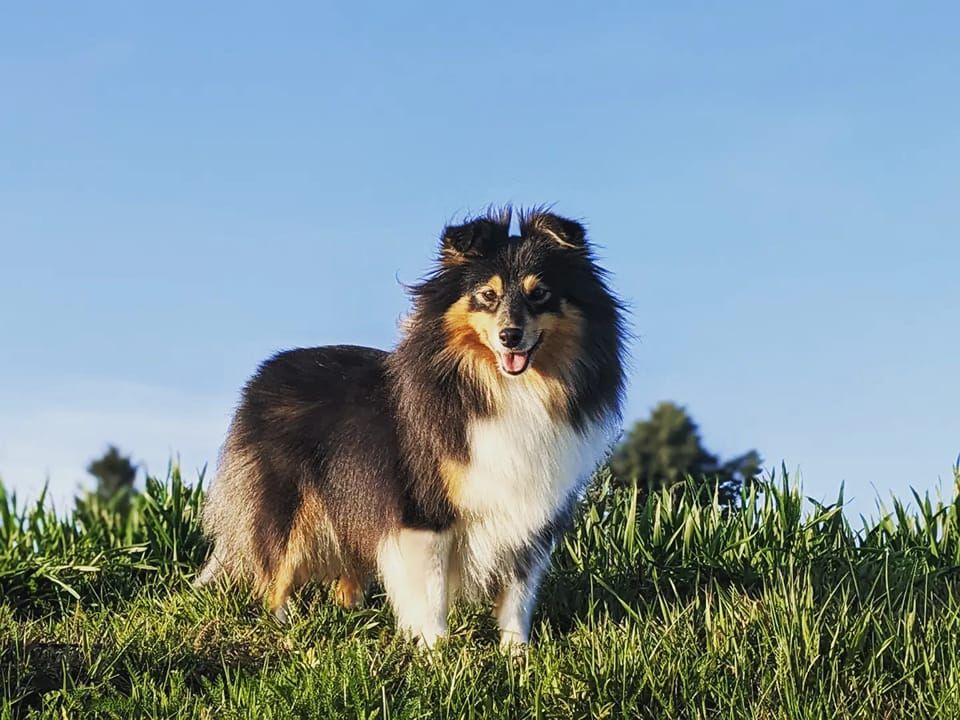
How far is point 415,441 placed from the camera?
6129 mm

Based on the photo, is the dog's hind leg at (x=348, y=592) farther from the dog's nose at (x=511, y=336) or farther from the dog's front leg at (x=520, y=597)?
the dog's nose at (x=511, y=336)

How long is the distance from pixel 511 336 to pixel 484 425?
0.54 meters

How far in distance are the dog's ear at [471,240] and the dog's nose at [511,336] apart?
55 centimetres

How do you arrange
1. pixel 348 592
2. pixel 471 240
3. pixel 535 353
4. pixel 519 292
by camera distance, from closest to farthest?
pixel 519 292
pixel 535 353
pixel 471 240
pixel 348 592

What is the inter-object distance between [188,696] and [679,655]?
2202 mm

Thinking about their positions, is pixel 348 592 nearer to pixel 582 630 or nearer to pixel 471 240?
pixel 582 630

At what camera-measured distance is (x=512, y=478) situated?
19.7ft

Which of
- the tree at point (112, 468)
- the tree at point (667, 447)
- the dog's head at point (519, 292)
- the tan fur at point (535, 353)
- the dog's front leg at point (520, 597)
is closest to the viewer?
the dog's head at point (519, 292)

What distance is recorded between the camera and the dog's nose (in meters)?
5.66

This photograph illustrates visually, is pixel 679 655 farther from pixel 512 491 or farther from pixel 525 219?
pixel 525 219

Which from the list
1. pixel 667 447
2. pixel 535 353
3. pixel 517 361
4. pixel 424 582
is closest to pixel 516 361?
pixel 517 361

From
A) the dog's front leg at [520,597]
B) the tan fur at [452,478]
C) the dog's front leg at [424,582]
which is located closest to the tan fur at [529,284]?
the tan fur at [452,478]

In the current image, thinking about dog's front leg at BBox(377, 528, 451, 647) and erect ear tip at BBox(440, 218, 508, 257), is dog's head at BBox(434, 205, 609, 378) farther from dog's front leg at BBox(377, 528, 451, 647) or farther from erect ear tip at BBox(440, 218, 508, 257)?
dog's front leg at BBox(377, 528, 451, 647)

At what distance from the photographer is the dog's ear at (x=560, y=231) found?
6133 mm
